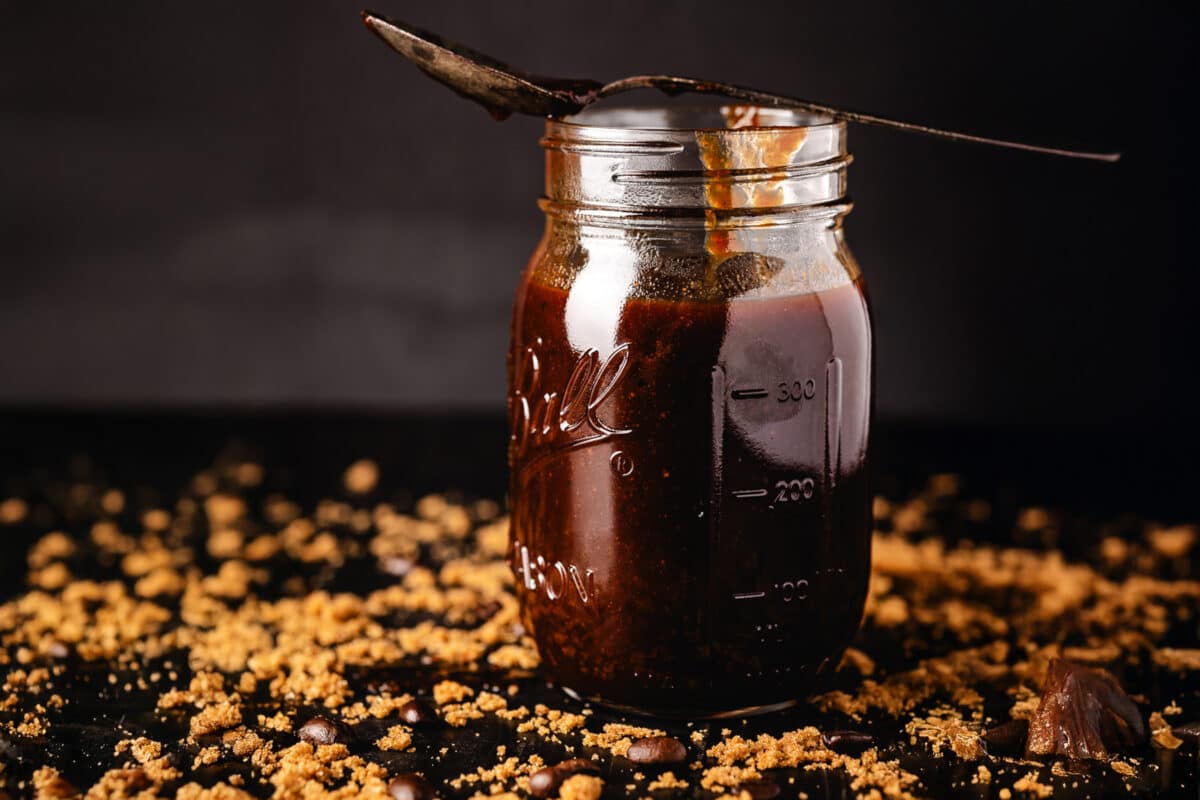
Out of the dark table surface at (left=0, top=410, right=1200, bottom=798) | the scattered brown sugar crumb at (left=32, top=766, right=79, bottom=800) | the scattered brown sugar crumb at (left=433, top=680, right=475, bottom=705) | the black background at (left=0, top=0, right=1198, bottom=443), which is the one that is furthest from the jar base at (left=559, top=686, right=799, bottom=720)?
the black background at (left=0, top=0, right=1198, bottom=443)

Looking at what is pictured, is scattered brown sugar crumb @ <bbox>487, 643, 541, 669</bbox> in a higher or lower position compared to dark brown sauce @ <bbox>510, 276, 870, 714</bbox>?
lower

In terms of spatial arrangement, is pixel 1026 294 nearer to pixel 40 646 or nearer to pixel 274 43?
pixel 274 43

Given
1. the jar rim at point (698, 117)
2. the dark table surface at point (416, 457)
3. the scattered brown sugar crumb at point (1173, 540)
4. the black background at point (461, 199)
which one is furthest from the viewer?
the black background at point (461, 199)

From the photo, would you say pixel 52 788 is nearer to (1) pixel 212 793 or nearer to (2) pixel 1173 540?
(1) pixel 212 793

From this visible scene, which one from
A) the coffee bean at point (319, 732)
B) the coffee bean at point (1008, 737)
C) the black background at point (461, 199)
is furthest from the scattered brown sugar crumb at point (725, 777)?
the black background at point (461, 199)

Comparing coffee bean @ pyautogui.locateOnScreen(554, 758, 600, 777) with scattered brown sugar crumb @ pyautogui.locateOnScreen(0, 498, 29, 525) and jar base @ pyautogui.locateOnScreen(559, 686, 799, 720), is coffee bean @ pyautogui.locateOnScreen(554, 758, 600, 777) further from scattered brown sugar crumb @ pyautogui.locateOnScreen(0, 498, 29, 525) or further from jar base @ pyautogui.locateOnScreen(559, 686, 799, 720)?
scattered brown sugar crumb @ pyautogui.locateOnScreen(0, 498, 29, 525)

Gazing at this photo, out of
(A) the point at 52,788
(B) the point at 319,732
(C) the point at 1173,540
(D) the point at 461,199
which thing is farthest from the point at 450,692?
(D) the point at 461,199

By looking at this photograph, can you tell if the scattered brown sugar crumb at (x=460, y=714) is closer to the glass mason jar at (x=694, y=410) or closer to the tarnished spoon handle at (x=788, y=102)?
the glass mason jar at (x=694, y=410)
